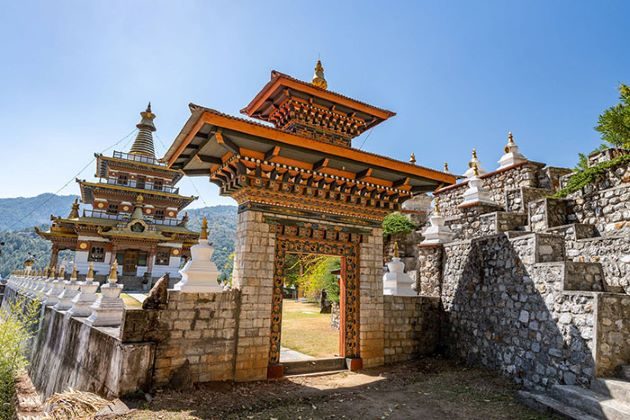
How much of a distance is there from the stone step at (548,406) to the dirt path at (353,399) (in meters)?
0.14

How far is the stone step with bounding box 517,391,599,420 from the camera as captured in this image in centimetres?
485

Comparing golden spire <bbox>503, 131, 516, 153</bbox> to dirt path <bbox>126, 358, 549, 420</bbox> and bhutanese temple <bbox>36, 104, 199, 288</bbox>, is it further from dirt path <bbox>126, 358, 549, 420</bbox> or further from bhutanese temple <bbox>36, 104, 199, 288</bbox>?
bhutanese temple <bbox>36, 104, 199, 288</bbox>

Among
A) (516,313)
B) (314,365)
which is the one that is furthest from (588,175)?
(314,365)

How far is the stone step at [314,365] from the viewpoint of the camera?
7754 mm

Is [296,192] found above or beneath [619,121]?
beneath

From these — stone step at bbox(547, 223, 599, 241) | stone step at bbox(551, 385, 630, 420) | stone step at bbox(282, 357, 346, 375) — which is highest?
stone step at bbox(547, 223, 599, 241)

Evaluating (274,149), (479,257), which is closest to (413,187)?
(479,257)

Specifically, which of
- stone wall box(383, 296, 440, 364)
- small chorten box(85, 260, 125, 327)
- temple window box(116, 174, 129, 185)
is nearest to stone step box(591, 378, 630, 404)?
stone wall box(383, 296, 440, 364)

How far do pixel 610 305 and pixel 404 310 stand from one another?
4493 mm

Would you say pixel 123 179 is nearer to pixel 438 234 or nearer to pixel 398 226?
pixel 398 226

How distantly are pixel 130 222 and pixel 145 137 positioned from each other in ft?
35.8

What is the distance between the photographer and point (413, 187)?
9.91 meters

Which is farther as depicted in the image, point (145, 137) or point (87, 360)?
point (145, 137)

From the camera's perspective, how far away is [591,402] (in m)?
4.87
